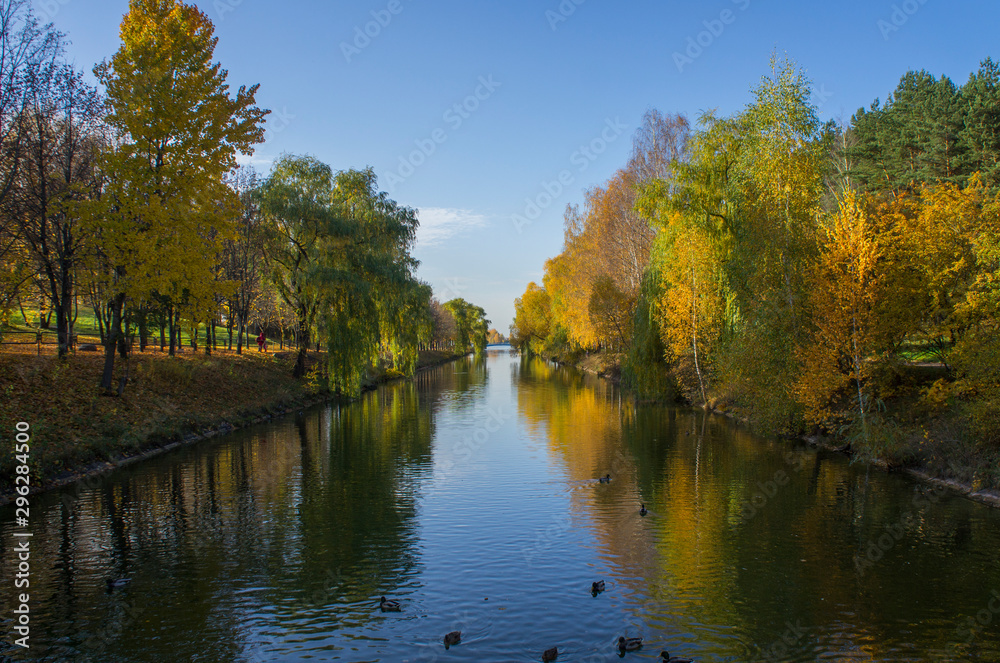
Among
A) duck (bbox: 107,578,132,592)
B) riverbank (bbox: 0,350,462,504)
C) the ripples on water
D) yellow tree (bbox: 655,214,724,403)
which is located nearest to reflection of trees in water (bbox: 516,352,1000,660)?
the ripples on water

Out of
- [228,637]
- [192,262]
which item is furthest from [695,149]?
[228,637]

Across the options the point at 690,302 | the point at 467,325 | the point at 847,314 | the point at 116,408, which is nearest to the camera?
the point at 847,314

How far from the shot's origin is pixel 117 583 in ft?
34.6

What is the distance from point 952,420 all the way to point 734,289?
11.6m

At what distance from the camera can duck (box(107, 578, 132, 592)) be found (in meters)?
10.3

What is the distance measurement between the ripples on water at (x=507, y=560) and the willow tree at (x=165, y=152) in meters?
7.04

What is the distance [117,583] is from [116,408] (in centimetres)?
1281

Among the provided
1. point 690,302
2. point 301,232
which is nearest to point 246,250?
point 301,232

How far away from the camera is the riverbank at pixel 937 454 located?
16.1 m

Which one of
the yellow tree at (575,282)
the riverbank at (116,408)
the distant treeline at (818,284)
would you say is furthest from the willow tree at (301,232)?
the yellow tree at (575,282)

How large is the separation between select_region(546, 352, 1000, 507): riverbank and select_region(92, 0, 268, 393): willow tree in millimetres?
24978

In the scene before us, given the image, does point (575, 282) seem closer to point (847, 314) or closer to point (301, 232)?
point (301, 232)

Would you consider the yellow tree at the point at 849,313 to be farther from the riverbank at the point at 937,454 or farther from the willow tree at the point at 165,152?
the willow tree at the point at 165,152

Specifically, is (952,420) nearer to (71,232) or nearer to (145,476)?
(145,476)
